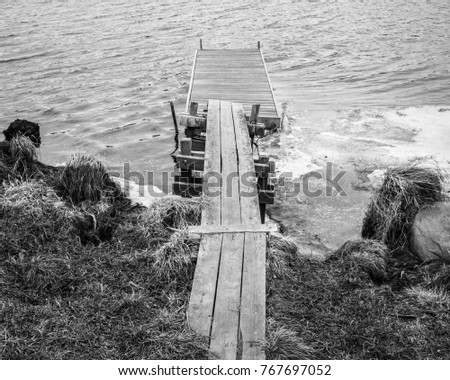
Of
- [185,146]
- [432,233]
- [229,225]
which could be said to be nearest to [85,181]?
[185,146]

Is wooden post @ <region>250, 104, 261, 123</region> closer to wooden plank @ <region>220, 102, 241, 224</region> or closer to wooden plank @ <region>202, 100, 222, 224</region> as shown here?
wooden plank @ <region>220, 102, 241, 224</region>

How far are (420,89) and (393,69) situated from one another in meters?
2.52

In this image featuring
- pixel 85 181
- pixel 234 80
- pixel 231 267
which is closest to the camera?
pixel 231 267

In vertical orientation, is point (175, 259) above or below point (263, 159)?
below

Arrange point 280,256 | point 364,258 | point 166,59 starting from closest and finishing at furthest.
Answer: point 280,256, point 364,258, point 166,59

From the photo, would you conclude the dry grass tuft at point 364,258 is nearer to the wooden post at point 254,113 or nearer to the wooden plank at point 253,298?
the wooden plank at point 253,298

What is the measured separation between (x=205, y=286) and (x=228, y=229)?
1.12 meters

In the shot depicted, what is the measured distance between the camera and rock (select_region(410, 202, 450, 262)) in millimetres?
7289

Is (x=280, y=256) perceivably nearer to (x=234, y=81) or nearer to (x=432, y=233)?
(x=432, y=233)

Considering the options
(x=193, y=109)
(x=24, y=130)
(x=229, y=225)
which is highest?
(x=193, y=109)

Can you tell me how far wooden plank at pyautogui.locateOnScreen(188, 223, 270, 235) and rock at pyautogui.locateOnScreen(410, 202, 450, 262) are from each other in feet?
8.52

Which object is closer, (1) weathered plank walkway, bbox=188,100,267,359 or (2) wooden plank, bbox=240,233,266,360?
(2) wooden plank, bbox=240,233,266,360

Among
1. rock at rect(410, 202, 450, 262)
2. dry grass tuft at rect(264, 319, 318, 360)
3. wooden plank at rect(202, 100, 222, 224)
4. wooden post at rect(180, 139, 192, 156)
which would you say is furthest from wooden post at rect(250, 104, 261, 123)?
dry grass tuft at rect(264, 319, 318, 360)

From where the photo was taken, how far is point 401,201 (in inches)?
310
